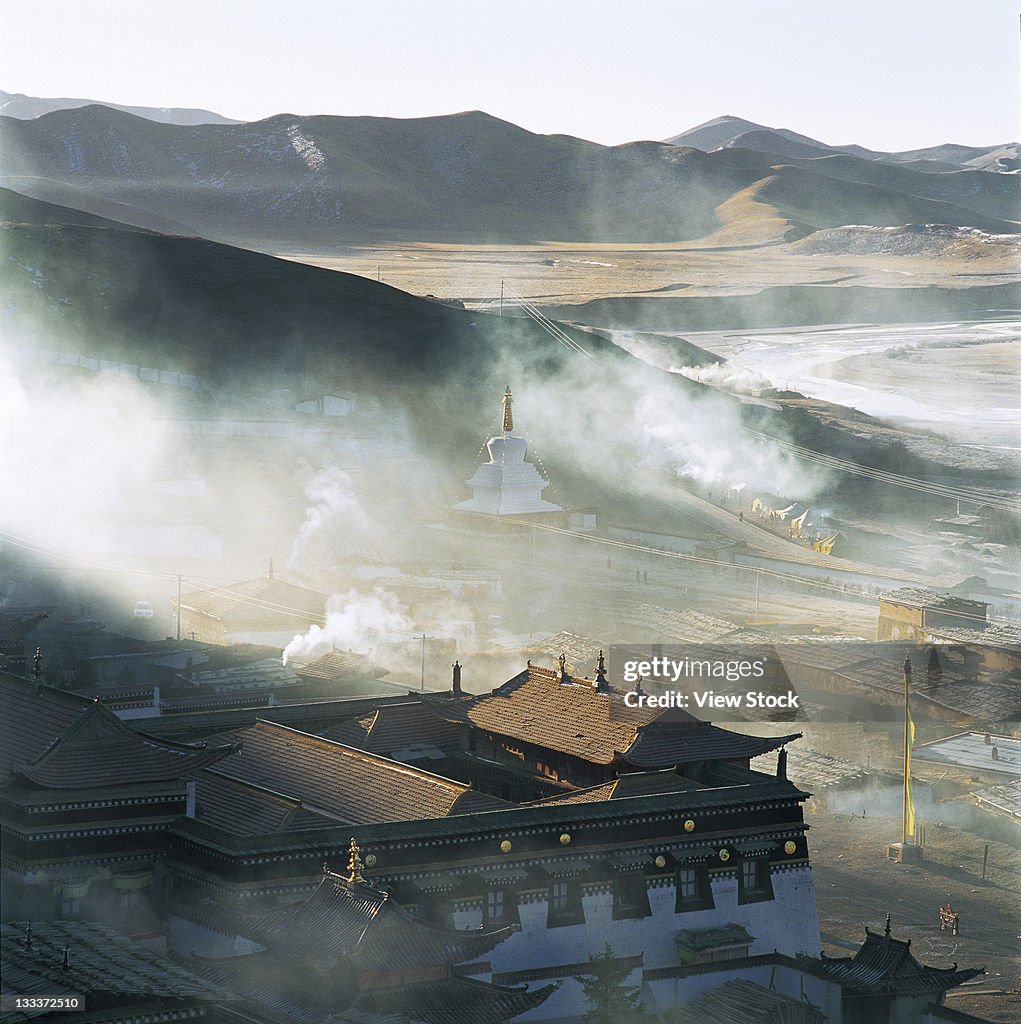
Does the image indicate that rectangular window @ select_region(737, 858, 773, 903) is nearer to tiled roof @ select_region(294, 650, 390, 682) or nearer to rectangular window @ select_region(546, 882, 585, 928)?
rectangular window @ select_region(546, 882, 585, 928)

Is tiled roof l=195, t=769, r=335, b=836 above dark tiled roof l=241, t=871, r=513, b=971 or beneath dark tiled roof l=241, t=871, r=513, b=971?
above

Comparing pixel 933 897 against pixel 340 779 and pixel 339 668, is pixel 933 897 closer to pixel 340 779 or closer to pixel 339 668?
pixel 340 779

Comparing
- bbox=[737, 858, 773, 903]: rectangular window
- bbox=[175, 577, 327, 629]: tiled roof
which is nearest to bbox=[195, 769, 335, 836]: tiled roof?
bbox=[737, 858, 773, 903]: rectangular window

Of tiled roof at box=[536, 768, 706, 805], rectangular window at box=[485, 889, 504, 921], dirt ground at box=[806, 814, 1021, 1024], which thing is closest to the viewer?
rectangular window at box=[485, 889, 504, 921]

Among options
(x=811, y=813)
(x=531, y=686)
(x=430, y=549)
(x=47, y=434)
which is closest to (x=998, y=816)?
(x=811, y=813)

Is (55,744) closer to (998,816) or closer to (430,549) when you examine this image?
(998,816)

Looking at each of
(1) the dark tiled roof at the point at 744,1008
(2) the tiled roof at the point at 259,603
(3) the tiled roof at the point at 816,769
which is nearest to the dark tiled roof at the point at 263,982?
(1) the dark tiled roof at the point at 744,1008
